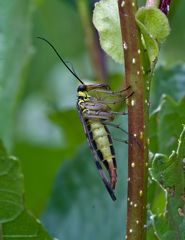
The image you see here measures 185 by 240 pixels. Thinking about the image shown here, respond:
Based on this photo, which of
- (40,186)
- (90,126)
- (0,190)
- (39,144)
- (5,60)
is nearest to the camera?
(0,190)

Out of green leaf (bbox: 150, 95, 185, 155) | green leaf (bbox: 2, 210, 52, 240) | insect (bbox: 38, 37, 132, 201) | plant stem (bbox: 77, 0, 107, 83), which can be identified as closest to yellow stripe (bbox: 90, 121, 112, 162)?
insect (bbox: 38, 37, 132, 201)

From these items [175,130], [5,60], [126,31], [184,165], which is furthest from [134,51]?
[5,60]

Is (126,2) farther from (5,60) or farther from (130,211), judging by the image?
(5,60)

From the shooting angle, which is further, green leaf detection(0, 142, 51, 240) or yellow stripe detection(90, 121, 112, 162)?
yellow stripe detection(90, 121, 112, 162)

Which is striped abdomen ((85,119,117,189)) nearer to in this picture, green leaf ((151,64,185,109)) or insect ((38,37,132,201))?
insect ((38,37,132,201))

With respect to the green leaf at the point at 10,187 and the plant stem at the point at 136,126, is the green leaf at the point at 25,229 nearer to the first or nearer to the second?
the green leaf at the point at 10,187
